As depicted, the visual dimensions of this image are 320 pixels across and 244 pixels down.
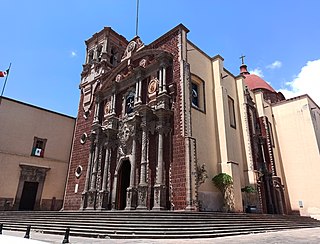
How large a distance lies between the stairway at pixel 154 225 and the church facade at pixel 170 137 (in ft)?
6.36

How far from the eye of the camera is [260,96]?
21.5 metres

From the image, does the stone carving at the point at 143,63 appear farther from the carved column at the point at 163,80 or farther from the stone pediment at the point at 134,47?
the carved column at the point at 163,80

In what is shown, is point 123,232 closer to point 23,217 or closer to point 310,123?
point 23,217

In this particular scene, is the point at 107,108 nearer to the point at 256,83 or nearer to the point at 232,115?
the point at 232,115

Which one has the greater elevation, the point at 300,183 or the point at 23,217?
the point at 300,183

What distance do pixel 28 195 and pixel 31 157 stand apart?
295 centimetres

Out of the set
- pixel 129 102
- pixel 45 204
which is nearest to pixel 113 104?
pixel 129 102

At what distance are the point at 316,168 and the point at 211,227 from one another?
14.3 meters

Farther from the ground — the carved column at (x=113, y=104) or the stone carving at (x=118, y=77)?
the stone carving at (x=118, y=77)

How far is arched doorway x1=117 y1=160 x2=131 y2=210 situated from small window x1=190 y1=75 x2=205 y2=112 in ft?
18.1

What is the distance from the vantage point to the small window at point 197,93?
14.7m

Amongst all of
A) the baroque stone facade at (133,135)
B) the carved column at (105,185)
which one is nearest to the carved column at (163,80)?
the baroque stone facade at (133,135)

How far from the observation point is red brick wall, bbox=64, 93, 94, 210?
17.8 m

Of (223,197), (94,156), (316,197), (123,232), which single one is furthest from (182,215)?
(316,197)
